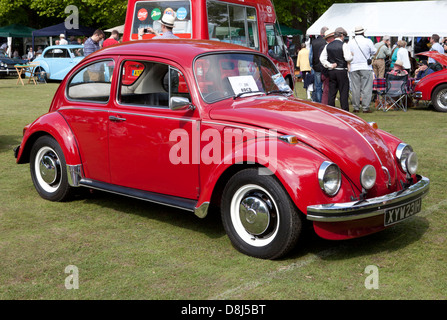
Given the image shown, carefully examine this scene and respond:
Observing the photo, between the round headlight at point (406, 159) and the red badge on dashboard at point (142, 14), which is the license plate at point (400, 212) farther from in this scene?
the red badge on dashboard at point (142, 14)

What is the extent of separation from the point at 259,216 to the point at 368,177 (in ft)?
3.04

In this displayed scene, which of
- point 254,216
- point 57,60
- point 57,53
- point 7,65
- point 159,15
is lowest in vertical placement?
point 254,216

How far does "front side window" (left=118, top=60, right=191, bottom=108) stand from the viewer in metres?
5.36

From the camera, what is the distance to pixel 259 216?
443cm

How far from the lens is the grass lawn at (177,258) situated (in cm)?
390

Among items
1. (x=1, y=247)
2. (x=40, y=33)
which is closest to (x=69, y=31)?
(x=40, y=33)

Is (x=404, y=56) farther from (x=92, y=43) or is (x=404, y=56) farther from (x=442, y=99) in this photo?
(x=92, y=43)

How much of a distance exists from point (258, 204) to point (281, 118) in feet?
2.51

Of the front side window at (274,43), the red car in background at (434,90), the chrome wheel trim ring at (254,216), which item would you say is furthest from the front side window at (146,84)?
the red car in background at (434,90)

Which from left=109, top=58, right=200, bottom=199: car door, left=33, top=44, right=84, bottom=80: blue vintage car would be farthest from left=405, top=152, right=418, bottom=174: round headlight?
left=33, top=44, right=84, bottom=80: blue vintage car

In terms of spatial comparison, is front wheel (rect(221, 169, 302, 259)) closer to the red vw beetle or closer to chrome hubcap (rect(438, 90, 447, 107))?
the red vw beetle

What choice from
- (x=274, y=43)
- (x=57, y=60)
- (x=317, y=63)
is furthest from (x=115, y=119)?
(x=57, y=60)
